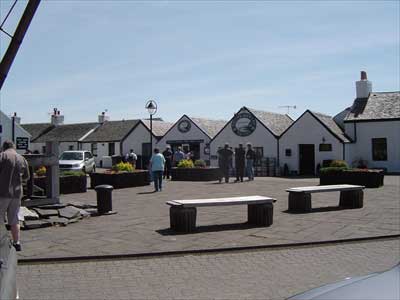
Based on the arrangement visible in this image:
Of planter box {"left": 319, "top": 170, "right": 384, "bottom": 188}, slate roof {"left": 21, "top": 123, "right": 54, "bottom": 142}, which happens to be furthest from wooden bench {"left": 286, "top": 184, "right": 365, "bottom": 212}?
slate roof {"left": 21, "top": 123, "right": 54, "bottom": 142}

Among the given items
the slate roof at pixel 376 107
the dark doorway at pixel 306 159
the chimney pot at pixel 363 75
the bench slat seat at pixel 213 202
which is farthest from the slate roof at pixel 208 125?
the bench slat seat at pixel 213 202

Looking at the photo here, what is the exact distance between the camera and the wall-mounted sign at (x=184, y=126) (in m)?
39.8

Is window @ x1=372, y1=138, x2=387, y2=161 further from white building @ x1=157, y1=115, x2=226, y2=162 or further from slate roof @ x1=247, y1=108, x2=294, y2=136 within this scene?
white building @ x1=157, y1=115, x2=226, y2=162

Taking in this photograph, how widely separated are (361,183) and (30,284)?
49.9ft

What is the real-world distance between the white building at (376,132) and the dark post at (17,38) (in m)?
25.1

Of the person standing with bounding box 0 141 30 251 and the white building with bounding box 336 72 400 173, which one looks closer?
the person standing with bounding box 0 141 30 251

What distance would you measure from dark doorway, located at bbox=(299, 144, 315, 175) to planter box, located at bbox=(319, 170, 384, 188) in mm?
12951

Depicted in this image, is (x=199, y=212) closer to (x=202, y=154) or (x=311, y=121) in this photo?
(x=311, y=121)

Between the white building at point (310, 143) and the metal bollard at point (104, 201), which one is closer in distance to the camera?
the metal bollard at point (104, 201)

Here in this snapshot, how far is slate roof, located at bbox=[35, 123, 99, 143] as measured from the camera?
51.7m

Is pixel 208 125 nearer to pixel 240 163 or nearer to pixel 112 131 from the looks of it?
pixel 112 131

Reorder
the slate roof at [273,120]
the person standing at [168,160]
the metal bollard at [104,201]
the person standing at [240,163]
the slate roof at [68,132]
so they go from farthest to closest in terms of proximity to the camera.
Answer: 1. the slate roof at [68,132]
2. the slate roof at [273,120]
3. the person standing at [168,160]
4. the person standing at [240,163]
5. the metal bollard at [104,201]

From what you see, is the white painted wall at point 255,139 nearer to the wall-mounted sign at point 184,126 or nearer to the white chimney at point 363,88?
the wall-mounted sign at point 184,126

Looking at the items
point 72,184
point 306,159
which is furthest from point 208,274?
point 306,159
